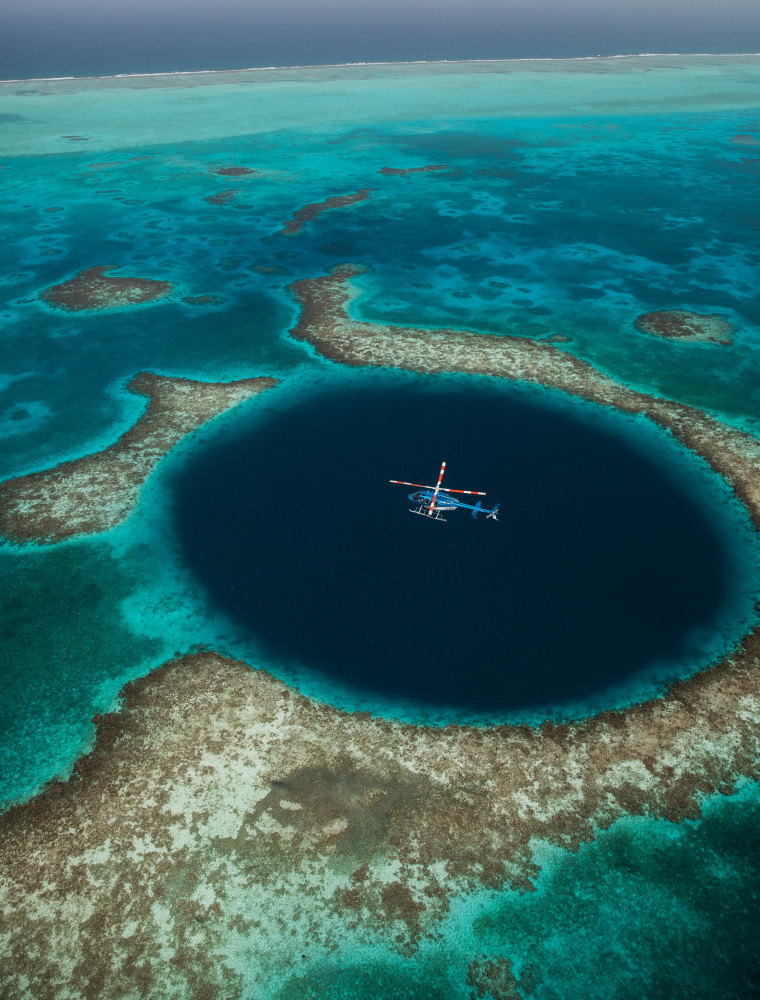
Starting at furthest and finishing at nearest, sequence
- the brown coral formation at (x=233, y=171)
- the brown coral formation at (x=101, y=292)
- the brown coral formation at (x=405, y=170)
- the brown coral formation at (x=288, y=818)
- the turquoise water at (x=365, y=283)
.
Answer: the brown coral formation at (x=405, y=170) → the brown coral formation at (x=233, y=171) → the brown coral formation at (x=101, y=292) → the turquoise water at (x=365, y=283) → the brown coral formation at (x=288, y=818)

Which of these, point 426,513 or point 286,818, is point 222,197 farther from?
point 286,818

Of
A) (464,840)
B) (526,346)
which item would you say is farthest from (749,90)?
(464,840)

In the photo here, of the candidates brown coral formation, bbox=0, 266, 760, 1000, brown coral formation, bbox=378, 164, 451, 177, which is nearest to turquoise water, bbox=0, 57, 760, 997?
brown coral formation, bbox=0, 266, 760, 1000

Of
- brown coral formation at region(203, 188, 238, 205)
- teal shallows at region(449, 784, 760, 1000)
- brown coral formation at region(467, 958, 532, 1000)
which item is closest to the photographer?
brown coral formation at region(467, 958, 532, 1000)

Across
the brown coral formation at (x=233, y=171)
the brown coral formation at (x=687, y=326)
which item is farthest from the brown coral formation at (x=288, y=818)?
the brown coral formation at (x=233, y=171)

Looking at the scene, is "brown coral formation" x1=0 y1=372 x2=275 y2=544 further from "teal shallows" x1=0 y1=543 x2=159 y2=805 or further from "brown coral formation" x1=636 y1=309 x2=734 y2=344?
"brown coral formation" x1=636 y1=309 x2=734 y2=344

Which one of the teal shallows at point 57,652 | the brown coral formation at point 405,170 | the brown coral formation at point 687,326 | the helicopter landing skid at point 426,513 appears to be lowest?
the teal shallows at point 57,652

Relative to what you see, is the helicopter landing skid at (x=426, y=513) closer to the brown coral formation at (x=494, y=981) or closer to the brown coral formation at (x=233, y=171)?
the brown coral formation at (x=494, y=981)
